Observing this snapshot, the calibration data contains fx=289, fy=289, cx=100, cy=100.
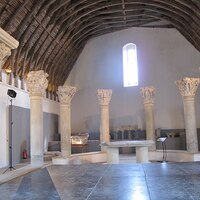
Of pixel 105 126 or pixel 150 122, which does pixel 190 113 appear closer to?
pixel 150 122

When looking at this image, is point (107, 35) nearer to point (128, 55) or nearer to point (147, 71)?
point (128, 55)

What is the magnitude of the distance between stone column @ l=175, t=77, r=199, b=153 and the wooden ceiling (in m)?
2.91

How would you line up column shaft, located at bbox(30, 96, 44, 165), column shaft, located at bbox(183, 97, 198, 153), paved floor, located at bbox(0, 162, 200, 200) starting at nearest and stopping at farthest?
paved floor, located at bbox(0, 162, 200, 200)
column shaft, located at bbox(30, 96, 44, 165)
column shaft, located at bbox(183, 97, 198, 153)

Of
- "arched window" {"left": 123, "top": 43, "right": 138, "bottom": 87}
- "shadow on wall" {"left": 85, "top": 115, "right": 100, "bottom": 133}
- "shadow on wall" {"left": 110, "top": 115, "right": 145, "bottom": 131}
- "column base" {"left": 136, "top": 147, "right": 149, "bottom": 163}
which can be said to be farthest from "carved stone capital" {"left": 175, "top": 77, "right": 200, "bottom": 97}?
"shadow on wall" {"left": 85, "top": 115, "right": 100, "bottom": 133}

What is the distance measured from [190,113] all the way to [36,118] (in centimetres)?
614

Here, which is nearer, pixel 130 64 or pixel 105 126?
pixel 105 126

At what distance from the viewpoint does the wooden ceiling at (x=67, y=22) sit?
11719 mm

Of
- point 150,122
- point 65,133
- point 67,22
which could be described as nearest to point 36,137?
point 65,133

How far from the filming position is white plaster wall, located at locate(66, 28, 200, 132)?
55.5 feet

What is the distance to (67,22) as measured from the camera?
14336 millimetres

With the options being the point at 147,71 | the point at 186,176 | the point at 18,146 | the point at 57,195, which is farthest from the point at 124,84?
the point at 57,195

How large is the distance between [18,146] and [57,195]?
908 centimetres

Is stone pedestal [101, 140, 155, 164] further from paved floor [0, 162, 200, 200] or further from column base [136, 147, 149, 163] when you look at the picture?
paved floor [0, 162, 200, 200]

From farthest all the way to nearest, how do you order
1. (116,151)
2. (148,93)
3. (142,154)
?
1. (148,93)
2. (116,151)
3. (142,154)
